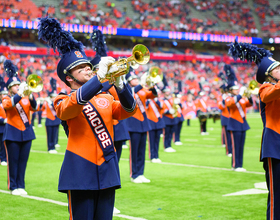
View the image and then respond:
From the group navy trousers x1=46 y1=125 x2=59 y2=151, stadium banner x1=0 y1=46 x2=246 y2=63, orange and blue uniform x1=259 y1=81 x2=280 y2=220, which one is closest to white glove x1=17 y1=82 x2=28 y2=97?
orange and blue uniform x1=259 y1=81 x2=280 y2=220

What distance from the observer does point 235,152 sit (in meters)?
8.28

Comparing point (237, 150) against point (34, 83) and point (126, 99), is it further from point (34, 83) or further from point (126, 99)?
point (126, 99)

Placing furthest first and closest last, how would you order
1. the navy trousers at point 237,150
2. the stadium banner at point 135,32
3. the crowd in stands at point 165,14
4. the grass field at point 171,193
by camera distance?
the crowd in stands at point 165,14 → the stadium banner at point 135,32 → the navy trousers at point 237,150 → the grass field at point 171,193

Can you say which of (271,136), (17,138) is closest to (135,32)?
(17,138)

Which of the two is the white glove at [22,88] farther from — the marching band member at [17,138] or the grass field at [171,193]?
the grass field at [171,193]

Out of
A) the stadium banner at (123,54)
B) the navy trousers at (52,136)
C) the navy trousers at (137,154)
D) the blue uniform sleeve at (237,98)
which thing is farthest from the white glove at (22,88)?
the stadium banner at (123,54)

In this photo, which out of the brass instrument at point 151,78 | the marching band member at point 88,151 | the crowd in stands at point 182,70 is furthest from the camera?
the crowd in stands at point 182,70

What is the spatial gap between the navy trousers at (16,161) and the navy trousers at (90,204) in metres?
3.62

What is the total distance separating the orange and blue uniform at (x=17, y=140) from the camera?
20.0ft

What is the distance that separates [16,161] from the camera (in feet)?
20.1

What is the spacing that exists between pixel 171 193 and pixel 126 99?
370 centimetres

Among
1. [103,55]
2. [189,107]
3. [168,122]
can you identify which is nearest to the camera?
[103,55]

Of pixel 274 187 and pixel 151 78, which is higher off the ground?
pixel 151 78

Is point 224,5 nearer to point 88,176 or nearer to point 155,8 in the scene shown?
point 155,8
